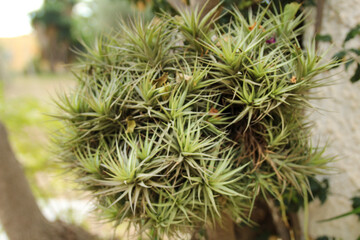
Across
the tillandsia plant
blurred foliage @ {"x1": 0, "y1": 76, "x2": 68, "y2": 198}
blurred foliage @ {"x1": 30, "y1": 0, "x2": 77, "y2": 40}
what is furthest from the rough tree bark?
blurred foliage @ {"x1": 30, "y1": 0, "x2": 77, "y2": 40}

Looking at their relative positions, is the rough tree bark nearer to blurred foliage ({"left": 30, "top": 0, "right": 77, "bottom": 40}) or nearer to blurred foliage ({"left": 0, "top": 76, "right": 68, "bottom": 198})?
blurred foliage ({"left": 0, "top": 76, "right": 68, "bottom": 198})

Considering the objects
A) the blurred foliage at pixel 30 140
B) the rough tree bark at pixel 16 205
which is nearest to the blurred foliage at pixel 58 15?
the blurred foliage at pixel 30 140

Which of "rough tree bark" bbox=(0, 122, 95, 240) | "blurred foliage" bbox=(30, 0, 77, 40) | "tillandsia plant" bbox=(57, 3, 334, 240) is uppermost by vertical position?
"blurred foliage" bbox=(30, 0, 77, 40)

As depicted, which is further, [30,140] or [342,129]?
[30,140]

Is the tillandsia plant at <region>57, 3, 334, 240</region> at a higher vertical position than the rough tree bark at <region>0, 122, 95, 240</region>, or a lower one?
higher

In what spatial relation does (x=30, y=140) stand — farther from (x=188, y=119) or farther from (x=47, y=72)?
(x=47, y=72)

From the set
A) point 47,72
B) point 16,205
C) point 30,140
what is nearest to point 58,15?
point 47,72
